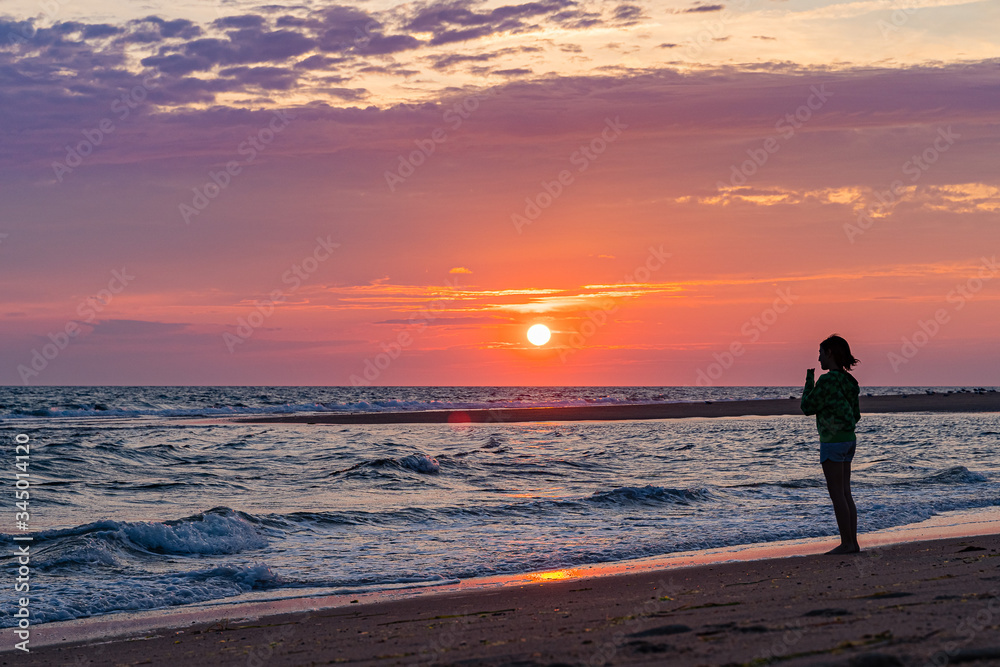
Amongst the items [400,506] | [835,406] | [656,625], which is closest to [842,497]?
[835,406]

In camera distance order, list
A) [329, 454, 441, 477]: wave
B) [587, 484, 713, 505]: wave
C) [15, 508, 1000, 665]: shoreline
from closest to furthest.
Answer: [15, 508, 1000, 665]: shoreline
[587, 484, 713, 505]: wave
[329, 454, 441, 477]: wave

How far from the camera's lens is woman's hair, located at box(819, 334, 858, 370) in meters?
9.03

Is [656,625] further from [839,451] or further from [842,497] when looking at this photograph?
[842,497]

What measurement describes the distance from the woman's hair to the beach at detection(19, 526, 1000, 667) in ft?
6.73

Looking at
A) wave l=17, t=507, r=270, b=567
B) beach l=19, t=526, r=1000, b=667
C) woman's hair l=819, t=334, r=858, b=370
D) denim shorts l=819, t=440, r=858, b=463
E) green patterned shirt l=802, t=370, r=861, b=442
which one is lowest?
wave l=17, t=507, r=270, b=567

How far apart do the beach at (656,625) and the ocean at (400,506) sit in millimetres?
1701

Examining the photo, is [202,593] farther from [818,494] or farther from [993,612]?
[818,494]

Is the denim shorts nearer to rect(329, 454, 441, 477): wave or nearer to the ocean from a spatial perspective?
the ocean

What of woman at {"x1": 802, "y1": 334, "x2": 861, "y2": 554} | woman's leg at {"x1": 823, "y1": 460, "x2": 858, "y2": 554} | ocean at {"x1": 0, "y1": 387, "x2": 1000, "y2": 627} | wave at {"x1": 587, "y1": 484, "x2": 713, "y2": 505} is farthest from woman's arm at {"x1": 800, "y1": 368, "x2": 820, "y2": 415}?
wave at {"x1": 587, "y1": 484, "x2": 713, "y2": 505}

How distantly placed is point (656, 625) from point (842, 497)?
14.9 ft

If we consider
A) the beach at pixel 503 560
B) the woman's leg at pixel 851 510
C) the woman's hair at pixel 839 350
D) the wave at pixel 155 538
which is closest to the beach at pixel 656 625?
the beach at pixel 503 560

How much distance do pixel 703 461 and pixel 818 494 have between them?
631 cm

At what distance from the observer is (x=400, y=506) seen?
15.2m

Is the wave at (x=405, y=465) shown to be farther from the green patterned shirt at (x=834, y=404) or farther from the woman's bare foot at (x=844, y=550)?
the green patterned shirt at (x=834, y=404)
